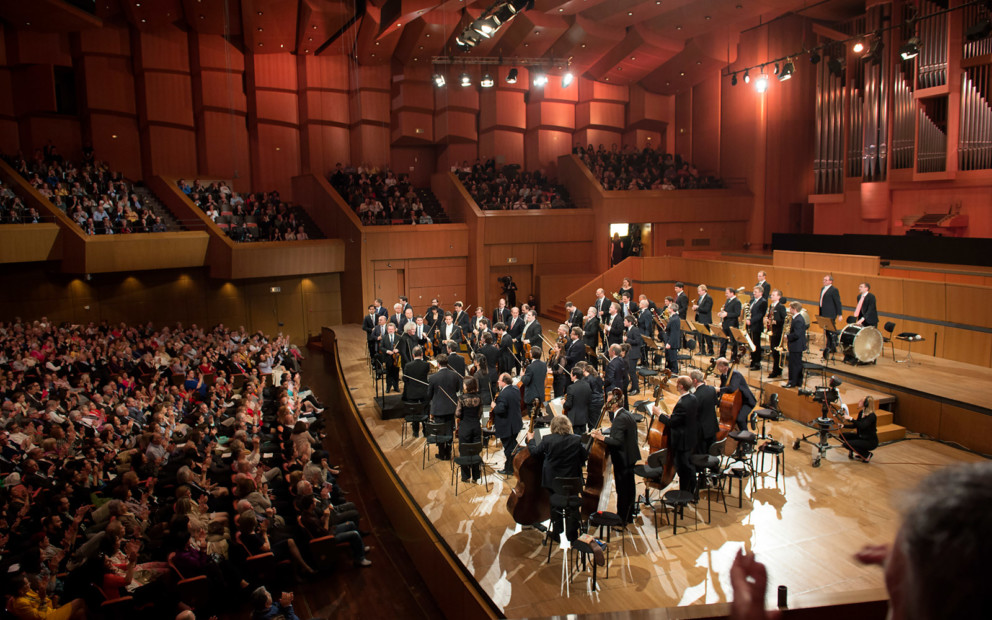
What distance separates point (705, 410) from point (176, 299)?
1599 cm

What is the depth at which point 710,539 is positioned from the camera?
21.9 feet

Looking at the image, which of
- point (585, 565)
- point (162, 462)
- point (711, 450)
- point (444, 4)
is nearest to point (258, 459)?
point (162, 462)

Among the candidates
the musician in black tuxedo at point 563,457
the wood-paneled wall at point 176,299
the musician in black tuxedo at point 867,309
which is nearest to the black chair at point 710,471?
the musician in black tuxedo at point 563,457

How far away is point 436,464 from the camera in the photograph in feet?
29.9

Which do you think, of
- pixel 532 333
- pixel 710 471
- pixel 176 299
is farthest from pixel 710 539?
pixel 176 299

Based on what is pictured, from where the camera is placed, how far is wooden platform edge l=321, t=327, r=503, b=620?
6148 millimetres

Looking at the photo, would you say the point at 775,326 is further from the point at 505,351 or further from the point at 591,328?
the point at 505,351

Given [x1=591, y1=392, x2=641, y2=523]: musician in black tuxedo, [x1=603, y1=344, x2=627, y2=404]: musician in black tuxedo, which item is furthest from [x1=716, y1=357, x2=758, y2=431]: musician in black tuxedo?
[x1=591, y1=392, x2=641, y2=523]: musician in black tuxedo

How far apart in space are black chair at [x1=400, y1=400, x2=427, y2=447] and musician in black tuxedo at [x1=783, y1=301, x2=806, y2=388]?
219 inches

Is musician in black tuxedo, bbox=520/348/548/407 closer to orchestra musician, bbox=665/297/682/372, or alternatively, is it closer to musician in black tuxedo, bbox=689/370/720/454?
musician in black tuxedo, bbox=689/370/720/454

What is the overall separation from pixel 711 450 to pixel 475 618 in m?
2.86

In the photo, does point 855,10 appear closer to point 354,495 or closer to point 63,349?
point 354,495

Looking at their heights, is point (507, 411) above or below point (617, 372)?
below

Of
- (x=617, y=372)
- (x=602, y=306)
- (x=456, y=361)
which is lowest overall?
(x=617, y=372)
